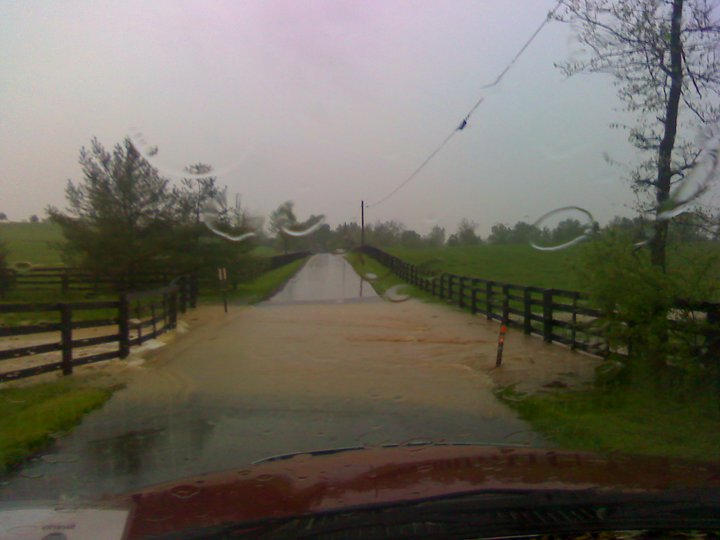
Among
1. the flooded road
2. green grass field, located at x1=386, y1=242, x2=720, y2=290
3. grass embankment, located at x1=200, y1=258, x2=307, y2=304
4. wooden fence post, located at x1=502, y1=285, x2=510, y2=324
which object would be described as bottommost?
the flooded road

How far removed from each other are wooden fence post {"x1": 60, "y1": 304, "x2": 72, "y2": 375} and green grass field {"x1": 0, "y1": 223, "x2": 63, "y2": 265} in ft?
54.1

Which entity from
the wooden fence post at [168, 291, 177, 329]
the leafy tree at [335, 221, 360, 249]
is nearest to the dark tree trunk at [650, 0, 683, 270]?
the wooden fence post at [168, 291, 177, 329]

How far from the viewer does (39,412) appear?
7930 mm

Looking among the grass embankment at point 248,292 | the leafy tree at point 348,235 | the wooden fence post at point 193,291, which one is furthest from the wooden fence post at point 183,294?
the leafy tree at point 348,235

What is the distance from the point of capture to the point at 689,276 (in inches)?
314

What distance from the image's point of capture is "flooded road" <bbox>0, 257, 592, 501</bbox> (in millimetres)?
6207

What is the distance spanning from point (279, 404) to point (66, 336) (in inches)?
162

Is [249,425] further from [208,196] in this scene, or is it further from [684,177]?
[208,196]

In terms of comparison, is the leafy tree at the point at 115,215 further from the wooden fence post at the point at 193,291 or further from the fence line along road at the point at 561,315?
the fence line along road at the point at 561,315

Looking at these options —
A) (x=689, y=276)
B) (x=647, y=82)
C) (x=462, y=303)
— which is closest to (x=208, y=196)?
(x=462, y=303)

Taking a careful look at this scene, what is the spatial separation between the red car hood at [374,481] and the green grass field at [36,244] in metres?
23.8

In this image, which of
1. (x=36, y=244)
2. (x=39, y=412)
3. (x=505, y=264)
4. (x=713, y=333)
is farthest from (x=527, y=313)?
(x=36, y=244)

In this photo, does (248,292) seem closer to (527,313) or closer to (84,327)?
(527,313)

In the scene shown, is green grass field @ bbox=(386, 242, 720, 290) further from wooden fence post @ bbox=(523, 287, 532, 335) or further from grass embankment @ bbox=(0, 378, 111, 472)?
grass embankment @ bbox=(0, 378, 111, 472)
